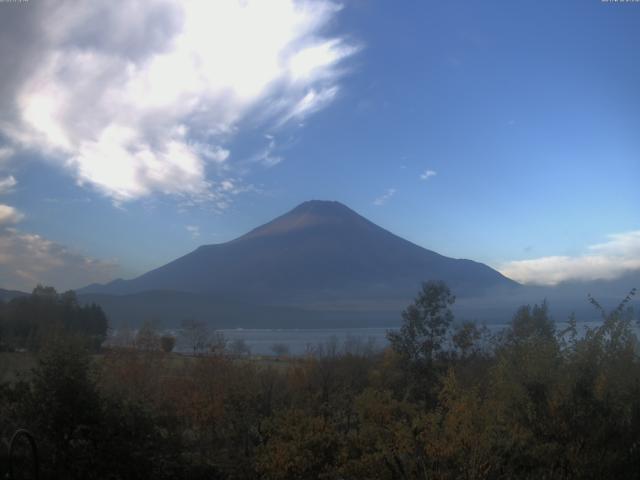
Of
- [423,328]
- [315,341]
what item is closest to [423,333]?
[423,328]

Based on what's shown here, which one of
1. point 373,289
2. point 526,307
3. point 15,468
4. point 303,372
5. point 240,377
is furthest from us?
point 373,289

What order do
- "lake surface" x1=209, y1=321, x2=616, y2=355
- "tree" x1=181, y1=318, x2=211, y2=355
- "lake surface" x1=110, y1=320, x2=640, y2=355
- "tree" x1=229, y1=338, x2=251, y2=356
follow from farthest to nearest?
"lake surface" x1=209, y1=321, x2=616, y2=355
"lake surface" x1=110, y1=320, x2=640, y2=355
"tree" x1=181, y1=318, x2=211, y2=355
"tree" x1=229, y1=338, x2=251, y2=356

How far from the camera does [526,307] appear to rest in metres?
39.3

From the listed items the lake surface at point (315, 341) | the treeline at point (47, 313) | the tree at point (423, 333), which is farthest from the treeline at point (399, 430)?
the treeline at point (47, 313)

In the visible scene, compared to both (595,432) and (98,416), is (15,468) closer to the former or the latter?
(98,416)

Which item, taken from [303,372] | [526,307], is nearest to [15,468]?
[303,372]

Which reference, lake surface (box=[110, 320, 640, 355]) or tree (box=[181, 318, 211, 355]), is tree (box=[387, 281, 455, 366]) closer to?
lake surface (box=[110, 320, 640, 355])

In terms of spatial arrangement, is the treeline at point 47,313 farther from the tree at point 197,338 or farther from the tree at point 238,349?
the tree at point 238,349

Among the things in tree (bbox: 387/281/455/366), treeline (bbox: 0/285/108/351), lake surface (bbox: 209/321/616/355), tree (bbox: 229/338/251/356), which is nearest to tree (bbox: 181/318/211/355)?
tree (bbox: 229/338/251/356)

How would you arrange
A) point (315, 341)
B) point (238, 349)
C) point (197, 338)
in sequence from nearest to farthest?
point (238, 349) → point (197, 338) → point (315, 341)

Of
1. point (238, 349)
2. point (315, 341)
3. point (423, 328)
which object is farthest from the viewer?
point (315, 341)

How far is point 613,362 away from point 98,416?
9.79 meters

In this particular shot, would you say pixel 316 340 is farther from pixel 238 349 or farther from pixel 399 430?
pixel 399 430

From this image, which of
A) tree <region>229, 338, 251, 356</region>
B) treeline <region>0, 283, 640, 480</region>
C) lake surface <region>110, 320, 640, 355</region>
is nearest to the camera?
treeline <region>0, 283, 640, 480</region>
